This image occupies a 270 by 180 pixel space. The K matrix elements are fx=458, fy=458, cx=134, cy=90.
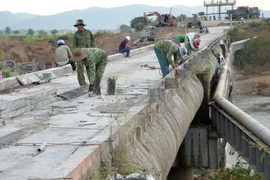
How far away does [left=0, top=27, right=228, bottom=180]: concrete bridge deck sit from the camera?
499 cm

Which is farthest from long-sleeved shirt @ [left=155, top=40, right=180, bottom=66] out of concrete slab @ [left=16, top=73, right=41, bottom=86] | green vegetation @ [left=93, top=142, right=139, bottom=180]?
green vegetation @ [left=93, top=142, right=139, bottom=180]

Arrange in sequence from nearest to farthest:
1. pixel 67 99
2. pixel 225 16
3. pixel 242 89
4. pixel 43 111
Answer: pixel 43 111, pixel 67 99, pixel 242 89, pixel 225 16

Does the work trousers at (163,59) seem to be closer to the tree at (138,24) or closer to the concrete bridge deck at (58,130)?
the concrete bridge deck at (58,130)

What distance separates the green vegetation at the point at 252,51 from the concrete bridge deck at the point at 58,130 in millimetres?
44226

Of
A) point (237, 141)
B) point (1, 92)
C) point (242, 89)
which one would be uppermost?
point (1, 92)

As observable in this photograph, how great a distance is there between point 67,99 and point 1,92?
259 centimetres

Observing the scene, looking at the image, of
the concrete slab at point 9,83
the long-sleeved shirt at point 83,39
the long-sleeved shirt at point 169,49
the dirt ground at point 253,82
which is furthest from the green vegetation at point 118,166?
the dirt ground at point 253,82

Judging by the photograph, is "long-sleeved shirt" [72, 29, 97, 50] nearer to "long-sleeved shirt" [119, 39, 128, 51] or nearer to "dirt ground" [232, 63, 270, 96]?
"long-sleeved shirt" [119, 39, 128, 51]

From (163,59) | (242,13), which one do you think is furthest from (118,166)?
(242,13)

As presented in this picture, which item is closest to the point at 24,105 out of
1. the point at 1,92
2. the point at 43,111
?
the point at 43,111

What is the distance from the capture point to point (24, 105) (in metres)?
9.20

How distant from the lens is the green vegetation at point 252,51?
176 ft

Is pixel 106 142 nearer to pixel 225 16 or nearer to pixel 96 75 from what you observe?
pixel 96 75

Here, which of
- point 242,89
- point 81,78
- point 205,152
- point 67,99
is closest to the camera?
point 67,99
